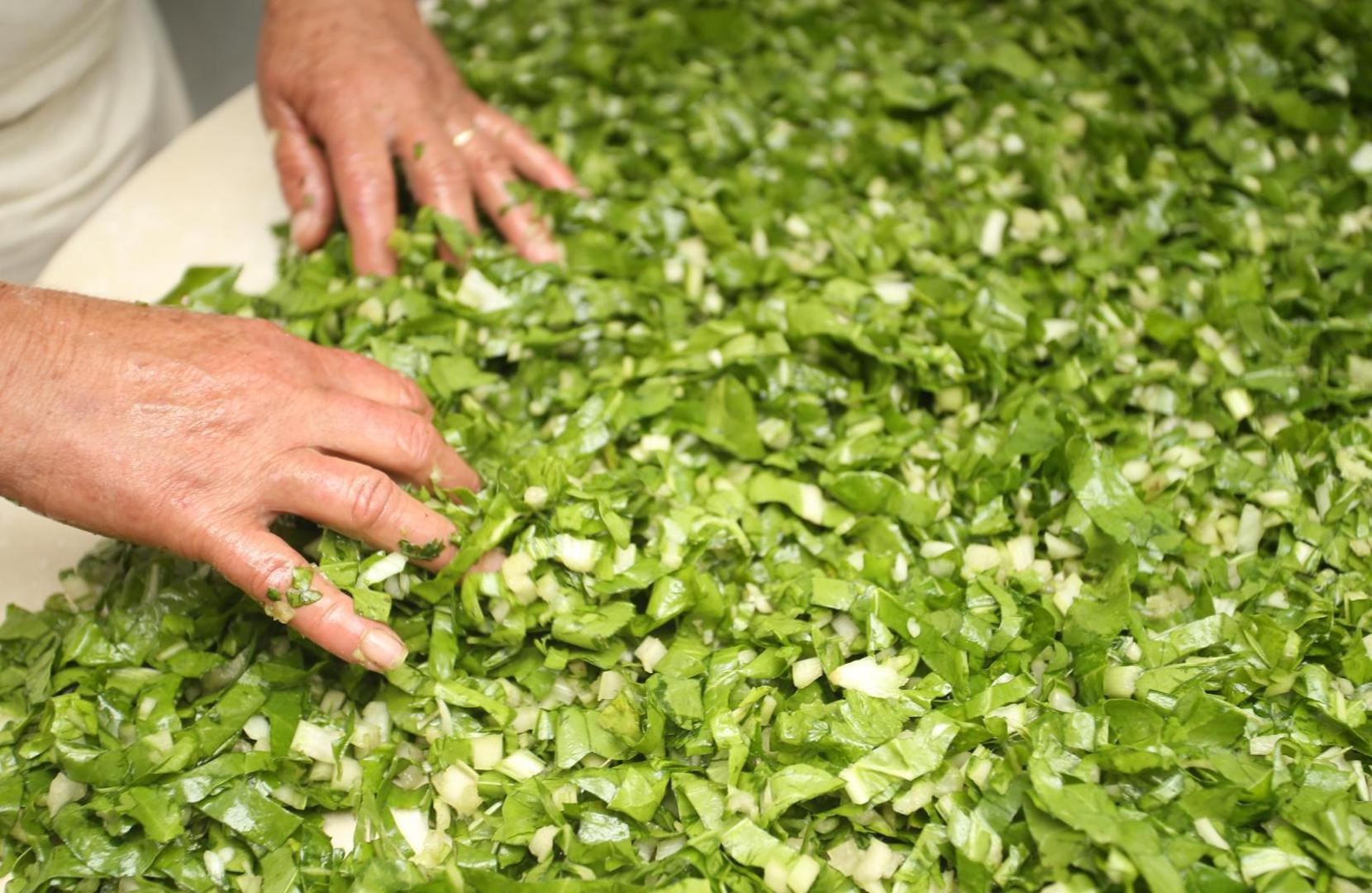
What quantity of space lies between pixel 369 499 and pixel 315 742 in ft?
0.80

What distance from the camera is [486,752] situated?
1035mm

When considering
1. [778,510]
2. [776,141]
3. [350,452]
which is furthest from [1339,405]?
[350,452]

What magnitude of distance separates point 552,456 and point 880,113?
82 cm

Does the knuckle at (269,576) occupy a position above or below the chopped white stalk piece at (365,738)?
above

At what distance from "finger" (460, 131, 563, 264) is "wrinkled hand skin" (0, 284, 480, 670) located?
0.43 m

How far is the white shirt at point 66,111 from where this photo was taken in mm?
1392

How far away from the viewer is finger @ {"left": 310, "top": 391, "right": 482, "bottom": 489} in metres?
1.09

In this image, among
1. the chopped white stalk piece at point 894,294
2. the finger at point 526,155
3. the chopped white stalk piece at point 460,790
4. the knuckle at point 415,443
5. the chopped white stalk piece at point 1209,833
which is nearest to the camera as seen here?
the chopped white stalk piece at point 1209,833

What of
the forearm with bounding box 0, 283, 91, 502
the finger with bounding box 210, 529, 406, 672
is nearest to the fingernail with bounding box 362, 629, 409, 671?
the finger with bounding box 210, 529, 406, 672

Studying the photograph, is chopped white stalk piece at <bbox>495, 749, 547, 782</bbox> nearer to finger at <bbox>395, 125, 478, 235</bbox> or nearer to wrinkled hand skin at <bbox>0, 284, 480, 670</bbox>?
wrinkled hand skin at <bbox>0, 284, 480, 670</bbox>

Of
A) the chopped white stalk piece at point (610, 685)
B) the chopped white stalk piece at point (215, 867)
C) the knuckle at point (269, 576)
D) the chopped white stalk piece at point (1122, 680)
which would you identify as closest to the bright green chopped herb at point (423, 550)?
the knuckle at point (269, 576)

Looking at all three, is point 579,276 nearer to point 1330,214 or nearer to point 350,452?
point 350,452

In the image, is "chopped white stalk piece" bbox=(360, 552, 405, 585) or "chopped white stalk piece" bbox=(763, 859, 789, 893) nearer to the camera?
"chopped white stalk piece" bbox=(763, 859, 789, 893)

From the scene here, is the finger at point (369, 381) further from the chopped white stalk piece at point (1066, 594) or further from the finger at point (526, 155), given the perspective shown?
the chopped white stalk piece at point (1066, 594)
